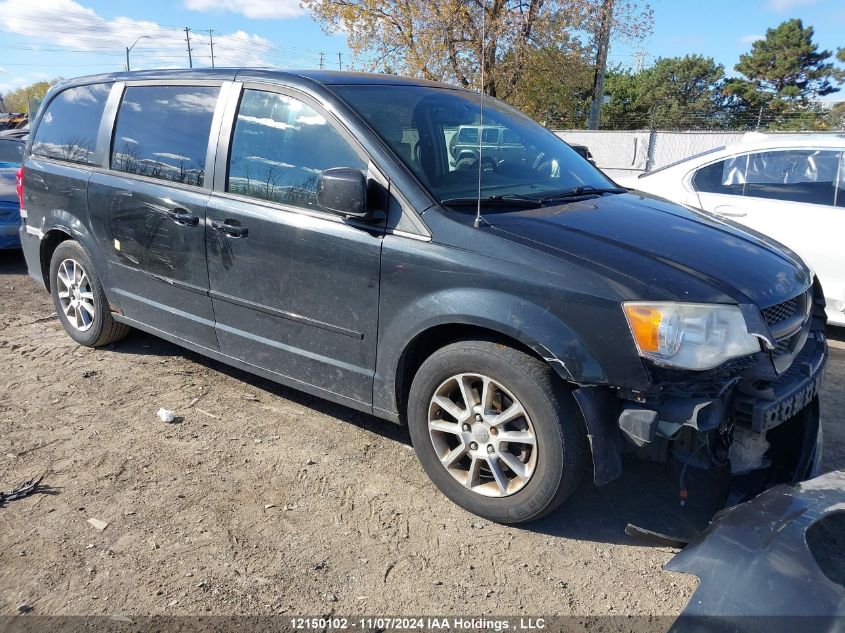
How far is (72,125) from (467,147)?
3.05 m

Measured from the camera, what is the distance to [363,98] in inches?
136

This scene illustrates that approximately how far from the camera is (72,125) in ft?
15.8

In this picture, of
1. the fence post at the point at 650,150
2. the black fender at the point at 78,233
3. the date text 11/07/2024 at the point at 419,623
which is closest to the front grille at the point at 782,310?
the date text 11/07/2024 at the point at 419,623

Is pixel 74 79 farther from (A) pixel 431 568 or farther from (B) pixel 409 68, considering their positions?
(B) pixel 409 68

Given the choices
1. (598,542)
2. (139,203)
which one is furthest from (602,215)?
(139,203)

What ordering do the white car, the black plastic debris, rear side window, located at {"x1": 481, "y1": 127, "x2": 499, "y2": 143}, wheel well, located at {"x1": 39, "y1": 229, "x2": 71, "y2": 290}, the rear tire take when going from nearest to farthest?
the black plastic debris < rear side window, located at {"x1": 481, "y1": 127, "x2": 499, "y2": 143} < the rear tire < wheel well, located at {"x1": 39, "y1": 229, "x2": 71, "y2": 290} < the white car

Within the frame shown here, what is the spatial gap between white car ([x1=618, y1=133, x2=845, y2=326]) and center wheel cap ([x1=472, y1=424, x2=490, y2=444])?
347 centimetres

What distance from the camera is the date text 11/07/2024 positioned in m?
2.39

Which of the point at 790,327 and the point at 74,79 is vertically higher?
the point at 74,79

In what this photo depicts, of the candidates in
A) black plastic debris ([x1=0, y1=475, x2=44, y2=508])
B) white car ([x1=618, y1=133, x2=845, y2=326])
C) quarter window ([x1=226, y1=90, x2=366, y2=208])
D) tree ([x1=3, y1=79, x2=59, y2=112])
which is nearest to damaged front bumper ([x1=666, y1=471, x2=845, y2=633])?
quarter window ([x1=226, y1=90, x2=366, y2=208])

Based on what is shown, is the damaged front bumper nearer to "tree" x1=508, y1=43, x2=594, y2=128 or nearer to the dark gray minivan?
the dark gray minivan

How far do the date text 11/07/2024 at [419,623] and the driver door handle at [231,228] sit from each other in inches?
77.0

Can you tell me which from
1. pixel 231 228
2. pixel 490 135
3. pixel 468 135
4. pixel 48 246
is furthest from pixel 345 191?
pixel 48 246

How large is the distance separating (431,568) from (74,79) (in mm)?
4451
